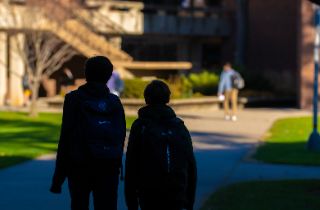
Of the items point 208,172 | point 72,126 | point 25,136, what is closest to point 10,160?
point 208,172

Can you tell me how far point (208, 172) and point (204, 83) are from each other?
61.7 ft

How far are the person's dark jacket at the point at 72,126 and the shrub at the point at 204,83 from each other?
2509 centimetres

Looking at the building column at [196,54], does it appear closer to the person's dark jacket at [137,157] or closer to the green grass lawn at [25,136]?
the green grass lawn at [25,136]

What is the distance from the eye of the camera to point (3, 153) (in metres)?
15.2

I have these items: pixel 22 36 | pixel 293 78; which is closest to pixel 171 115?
pixel 22 36

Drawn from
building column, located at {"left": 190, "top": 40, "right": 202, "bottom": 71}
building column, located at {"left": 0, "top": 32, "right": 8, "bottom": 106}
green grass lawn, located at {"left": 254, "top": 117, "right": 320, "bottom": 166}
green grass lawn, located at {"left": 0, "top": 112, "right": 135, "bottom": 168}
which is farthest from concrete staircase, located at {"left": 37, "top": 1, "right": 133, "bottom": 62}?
green grass lawn, located at {"left": 254, "top": 117, "right": 320, "bottom": 166}

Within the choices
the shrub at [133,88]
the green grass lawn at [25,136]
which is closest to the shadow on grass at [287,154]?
the green grass lawn at [25,136]

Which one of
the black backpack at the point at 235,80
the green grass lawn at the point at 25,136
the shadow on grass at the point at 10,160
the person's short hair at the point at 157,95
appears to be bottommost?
the green grass lawn at the point at 25,136

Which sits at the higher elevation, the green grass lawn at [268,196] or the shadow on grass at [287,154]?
the green grass lawn at [268,196]

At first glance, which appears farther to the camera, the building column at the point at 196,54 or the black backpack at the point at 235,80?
the building column at the point at 196,54

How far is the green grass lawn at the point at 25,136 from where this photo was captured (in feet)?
49.3

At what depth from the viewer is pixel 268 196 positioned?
32.6 feet

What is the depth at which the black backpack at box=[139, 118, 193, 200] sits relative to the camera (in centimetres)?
578

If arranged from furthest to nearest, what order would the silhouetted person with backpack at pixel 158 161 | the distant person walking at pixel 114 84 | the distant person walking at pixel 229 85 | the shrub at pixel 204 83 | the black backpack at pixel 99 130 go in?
the shrub at pixel 204 83
the distant person walking at pixel 229 85
the distant person walking at pixel 114 84
the black backpack at pixel 99 130
the silhouetted person with backpack at pixel 158 161
